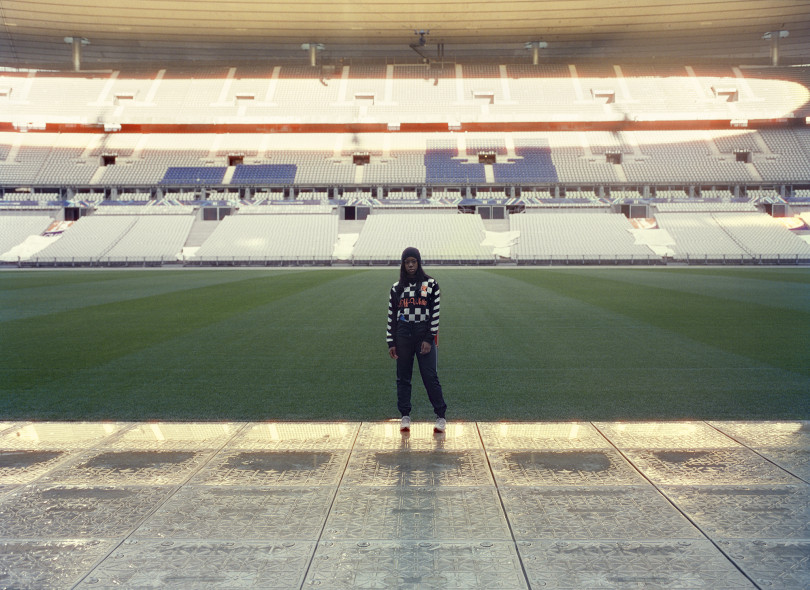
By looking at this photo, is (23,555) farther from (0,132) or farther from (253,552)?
(0,132)

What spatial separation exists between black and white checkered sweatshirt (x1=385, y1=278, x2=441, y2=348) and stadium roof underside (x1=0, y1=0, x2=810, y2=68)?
130 ft

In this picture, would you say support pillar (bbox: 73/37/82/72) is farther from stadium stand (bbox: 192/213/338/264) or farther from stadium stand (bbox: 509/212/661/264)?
stadium stand (bbox: 509/212/661/264)

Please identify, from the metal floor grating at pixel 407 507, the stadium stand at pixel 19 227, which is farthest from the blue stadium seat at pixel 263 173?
the metal floor grating at pixel 407 507

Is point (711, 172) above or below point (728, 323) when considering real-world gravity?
above

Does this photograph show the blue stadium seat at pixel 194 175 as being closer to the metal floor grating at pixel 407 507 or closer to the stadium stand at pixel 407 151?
the stadium stand at pixel 407 151

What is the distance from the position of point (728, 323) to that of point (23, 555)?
43.0ft

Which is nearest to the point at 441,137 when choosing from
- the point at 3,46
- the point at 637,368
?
the point at 3,46

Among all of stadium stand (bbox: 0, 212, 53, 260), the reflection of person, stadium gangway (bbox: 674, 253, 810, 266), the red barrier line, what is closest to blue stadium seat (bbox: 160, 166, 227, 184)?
the red barrier line

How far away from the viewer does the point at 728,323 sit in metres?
13.1

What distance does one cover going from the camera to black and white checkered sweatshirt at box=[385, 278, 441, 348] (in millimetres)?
5836

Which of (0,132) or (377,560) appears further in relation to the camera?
(0,132)

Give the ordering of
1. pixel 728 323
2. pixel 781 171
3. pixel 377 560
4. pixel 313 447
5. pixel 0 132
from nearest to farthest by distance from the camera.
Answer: pixel 377 560, pixel 313 447, pixel 728 323, pixel 781 171, pixel 0 132

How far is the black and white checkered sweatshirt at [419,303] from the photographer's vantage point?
584 cm

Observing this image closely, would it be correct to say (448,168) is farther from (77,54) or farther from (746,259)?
(77,54)
